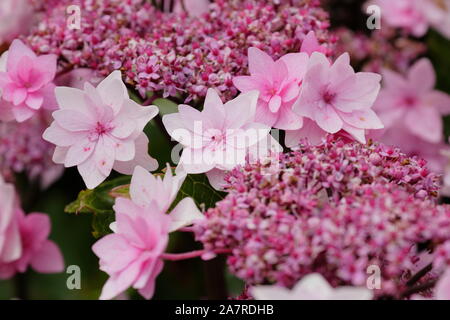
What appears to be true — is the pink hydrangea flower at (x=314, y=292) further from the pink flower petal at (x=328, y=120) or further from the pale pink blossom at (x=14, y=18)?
the pale pink blossom at (x=14, y=18)

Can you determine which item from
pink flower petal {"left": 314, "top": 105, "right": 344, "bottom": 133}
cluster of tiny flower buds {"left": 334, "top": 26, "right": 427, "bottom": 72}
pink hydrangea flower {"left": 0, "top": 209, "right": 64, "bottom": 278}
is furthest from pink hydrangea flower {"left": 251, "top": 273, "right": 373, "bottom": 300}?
cluster of tiny flower buds {"left": 334, "top": 26, "right": 427, "bottom": 72}

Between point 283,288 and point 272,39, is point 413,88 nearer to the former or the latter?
point 272,39

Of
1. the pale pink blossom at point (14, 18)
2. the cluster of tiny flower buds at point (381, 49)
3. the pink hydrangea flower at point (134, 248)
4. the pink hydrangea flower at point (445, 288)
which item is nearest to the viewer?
the pink hydrangea flower at point (445, 288)

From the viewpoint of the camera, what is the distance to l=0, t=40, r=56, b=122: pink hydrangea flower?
94cm

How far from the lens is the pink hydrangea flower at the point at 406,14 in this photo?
127cm

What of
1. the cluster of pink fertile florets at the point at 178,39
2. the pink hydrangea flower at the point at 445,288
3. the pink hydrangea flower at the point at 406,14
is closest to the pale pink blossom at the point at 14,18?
the cluster of pink fertile florets at the point at 178,39

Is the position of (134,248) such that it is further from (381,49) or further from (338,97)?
(381,49)

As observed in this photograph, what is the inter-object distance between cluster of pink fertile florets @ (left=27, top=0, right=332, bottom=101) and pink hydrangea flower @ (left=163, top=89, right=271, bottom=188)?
48mm

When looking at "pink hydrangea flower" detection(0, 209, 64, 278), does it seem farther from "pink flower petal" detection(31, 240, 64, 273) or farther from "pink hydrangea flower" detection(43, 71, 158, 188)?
"pink hydrangea flower" detection(43, 71, 158, 188)

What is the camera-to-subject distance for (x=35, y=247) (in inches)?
38.4

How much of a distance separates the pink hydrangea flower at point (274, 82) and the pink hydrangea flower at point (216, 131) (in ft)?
0.12

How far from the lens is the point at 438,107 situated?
129 centimetres
